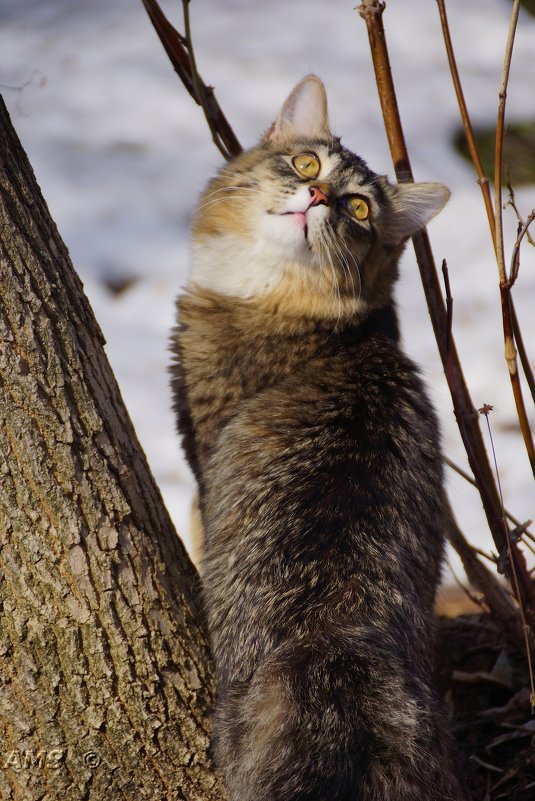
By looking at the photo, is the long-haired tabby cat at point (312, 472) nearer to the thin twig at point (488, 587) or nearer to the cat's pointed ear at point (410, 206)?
the cat's pointed ear at point (410, 206)

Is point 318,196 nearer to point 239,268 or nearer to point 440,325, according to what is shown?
point 239,268

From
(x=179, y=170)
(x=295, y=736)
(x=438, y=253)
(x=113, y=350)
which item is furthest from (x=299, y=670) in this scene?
(x=179, y=170)

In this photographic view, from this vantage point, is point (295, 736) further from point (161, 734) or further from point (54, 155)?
point (54, 155)

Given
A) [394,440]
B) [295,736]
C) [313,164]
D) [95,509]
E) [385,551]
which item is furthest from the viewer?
[313,164]

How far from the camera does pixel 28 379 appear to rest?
5.74ft

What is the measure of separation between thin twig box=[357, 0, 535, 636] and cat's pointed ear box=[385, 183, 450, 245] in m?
0.24

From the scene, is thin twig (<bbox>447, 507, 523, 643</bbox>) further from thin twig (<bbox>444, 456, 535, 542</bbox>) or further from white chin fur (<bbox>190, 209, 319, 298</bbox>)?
white chin fur (<bbox>190, 209, 319, 298</bbox>)

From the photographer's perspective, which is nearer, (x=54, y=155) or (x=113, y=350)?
(x=113, y=350)

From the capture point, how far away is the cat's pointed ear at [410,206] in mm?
2674

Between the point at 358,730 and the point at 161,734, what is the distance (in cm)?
46

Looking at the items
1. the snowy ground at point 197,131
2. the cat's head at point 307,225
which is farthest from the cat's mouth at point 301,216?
the snowy ground at point 197,131

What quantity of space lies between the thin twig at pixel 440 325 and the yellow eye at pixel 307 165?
15.3 inches

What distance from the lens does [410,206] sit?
9.03 feet

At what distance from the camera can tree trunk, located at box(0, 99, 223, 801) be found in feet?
5.74
